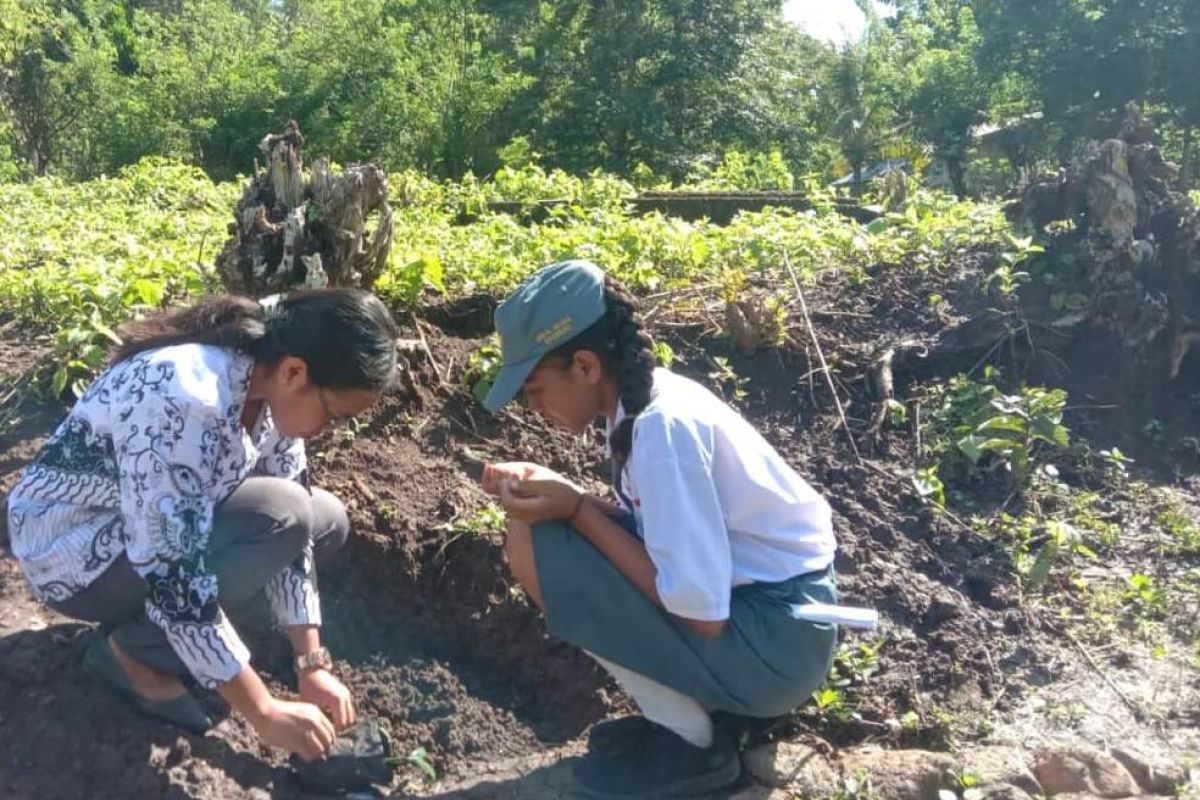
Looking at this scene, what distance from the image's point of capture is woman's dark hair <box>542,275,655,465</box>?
288cm

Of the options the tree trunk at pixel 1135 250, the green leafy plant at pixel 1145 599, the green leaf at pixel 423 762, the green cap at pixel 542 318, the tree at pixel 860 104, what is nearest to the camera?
the green cap at pixel 542 318

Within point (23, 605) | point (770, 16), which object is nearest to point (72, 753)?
point (23, 605)

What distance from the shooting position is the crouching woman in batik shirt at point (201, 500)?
274 cm

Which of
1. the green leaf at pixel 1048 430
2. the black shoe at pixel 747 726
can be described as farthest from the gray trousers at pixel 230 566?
the green leaf at pixel 1048 430

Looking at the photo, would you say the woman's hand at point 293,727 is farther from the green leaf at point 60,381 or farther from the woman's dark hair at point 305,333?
the green leaf at point 60,381

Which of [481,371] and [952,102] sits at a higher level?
[952,102]

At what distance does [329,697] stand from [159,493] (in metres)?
0.62

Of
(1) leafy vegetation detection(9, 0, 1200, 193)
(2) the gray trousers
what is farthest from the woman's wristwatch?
(1) leafy vegetation detection(9, 0, 1200, 193)

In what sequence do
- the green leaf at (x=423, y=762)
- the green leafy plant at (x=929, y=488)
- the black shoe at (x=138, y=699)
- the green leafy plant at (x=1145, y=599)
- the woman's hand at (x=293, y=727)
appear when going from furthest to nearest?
the green leafy plant at (x=929, y=488) < the green leafy plant at (x=1145, y=599) < the green leaf at (x=423, y=762) < the black shoe at (x=138, y=699) < the woman's hand at (x=293, y=727)

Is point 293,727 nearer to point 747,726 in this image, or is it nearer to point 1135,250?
point 747,726

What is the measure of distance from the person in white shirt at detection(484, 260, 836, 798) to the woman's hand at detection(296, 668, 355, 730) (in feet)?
1.57

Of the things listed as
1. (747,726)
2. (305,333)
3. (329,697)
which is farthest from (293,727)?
(747,726)

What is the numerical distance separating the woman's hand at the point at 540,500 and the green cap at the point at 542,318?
0.71 ft

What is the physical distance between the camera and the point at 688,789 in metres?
3.08
